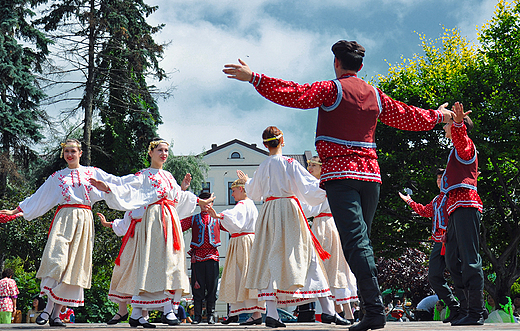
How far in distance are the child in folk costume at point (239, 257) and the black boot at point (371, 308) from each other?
3.41 m

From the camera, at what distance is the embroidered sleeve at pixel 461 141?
5277 millimetres

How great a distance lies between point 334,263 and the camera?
Result: 728 centimetres

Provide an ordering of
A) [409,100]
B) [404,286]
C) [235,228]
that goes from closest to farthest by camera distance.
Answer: [235,228]
[409,100]
[404,286]

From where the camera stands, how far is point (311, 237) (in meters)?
6.03

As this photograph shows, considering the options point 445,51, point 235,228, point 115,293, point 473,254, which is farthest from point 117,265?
point 445,51

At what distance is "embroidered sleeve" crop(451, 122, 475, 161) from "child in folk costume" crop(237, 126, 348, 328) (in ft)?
5.10

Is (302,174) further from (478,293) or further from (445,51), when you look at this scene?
(445,51)

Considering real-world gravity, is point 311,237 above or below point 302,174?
below

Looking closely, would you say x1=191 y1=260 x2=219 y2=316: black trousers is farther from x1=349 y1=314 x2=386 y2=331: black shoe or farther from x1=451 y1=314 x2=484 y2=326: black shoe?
x1=349 y1=314 x2=386 y2=331: black shoe

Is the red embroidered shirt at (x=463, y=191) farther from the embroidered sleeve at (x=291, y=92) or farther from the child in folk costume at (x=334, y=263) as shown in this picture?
the child in folk costume at (x=334, y=263)

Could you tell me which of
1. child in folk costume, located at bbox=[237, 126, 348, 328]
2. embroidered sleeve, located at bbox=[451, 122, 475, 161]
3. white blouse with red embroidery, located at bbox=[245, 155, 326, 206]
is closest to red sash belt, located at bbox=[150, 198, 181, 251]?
child in folk costume, located at bbox=[237, 126, 348, 328]

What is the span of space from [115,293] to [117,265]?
349 mm

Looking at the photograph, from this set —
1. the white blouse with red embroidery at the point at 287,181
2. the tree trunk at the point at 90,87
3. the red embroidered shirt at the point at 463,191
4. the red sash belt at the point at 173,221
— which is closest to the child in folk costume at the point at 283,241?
the white blouse with red embroidery at the point at 287,181

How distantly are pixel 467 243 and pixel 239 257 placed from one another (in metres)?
3.79
